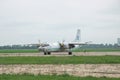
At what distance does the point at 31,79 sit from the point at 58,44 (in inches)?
2770

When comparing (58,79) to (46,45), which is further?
(46,45)

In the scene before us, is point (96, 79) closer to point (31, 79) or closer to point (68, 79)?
point (68, 79)

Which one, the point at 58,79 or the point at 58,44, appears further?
the point at 58,44

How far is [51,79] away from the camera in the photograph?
65.9 ft

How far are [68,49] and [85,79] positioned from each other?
70.0 metres

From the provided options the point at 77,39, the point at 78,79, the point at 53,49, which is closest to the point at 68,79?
the point at 78,79

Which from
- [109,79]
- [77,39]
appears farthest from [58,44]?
[109,79]

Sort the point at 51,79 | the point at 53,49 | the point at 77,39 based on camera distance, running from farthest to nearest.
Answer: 1. the point at 77,39
2. the point at 53,49
3. the point at 51,79

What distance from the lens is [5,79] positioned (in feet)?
66.6

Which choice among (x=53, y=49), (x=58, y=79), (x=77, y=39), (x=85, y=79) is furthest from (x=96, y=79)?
(x=77, y=39)

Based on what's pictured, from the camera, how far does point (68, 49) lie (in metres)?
90.3

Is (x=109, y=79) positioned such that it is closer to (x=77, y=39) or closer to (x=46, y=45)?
(x=46, y=45)

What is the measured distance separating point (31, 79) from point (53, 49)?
228 ft

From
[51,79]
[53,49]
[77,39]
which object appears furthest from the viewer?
[77,39]
